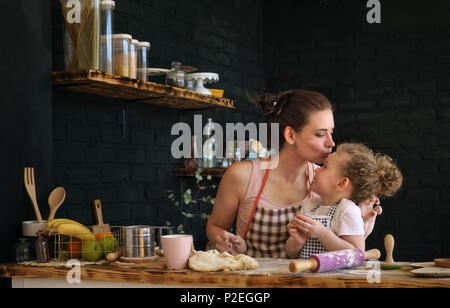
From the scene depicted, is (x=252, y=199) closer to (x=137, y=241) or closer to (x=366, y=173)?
(x=366, y=173)

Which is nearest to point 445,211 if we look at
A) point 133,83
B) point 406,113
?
point 406,113

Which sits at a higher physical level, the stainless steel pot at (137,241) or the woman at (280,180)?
the woman at (280,180)

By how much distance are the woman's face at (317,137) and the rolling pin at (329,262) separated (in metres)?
0.56

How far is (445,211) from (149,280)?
3151 mm

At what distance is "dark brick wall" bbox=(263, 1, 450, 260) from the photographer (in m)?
4.01

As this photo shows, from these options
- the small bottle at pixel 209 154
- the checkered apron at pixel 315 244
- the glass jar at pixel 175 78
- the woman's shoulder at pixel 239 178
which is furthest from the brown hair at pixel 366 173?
the small bottle at pixel 209 154

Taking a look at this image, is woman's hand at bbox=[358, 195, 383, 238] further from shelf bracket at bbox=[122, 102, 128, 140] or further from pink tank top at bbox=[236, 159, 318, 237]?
shelf bracket at bbox=[122, 102, 128, 140]

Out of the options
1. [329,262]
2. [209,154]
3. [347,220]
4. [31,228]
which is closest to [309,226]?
[347,220]

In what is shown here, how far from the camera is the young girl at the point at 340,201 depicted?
1675 mm

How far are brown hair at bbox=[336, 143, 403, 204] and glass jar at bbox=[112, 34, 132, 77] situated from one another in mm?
1124

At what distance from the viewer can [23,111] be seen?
191 cm

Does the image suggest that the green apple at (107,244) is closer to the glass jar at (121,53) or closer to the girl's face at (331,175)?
the girl's face at (331,175)

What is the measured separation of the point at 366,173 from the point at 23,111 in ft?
4.15

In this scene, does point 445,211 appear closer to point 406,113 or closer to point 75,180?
point 406,113
